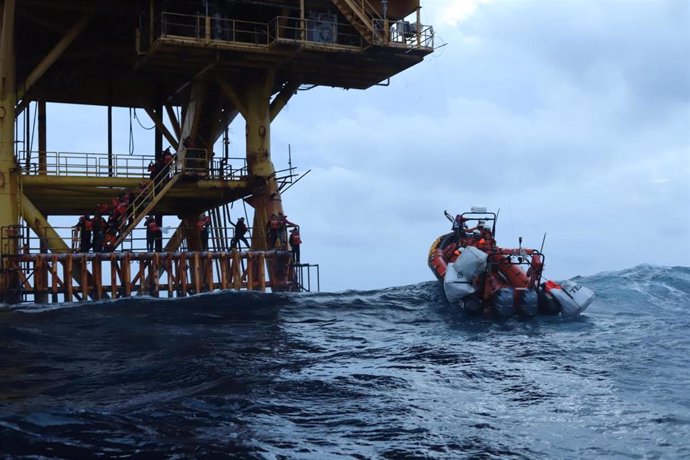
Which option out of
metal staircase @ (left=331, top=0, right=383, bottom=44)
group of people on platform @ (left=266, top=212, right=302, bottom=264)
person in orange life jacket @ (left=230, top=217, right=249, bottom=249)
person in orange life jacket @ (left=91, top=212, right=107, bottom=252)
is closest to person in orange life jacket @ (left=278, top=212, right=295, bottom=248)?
group of people on platform @ (left=266, top=212, right=302, bottom=264)

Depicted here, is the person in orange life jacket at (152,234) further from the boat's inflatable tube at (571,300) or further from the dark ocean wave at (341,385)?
the boat's inflatable tube at (571,300)

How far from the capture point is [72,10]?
1378 inches

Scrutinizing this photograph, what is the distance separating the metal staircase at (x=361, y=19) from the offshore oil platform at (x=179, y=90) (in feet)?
0.23

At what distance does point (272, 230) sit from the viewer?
116 ft

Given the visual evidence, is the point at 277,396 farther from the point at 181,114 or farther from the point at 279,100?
the point at 181,114

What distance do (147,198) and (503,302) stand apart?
17148mm

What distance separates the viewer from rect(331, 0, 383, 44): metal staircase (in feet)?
114

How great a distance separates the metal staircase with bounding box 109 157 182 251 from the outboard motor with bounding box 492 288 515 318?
16.1 m

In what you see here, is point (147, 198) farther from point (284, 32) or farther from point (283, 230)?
point (284, 32)

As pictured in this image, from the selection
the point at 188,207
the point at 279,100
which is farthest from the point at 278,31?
the point at 188,207

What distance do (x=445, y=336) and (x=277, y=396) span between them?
7.71 meters

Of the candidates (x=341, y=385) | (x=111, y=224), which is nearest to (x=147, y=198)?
(x=111, y=224)

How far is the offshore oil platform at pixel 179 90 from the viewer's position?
33.2m

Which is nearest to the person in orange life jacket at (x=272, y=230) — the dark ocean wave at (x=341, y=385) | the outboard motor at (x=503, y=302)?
the dark ocean wave at (x=341, y=385)
